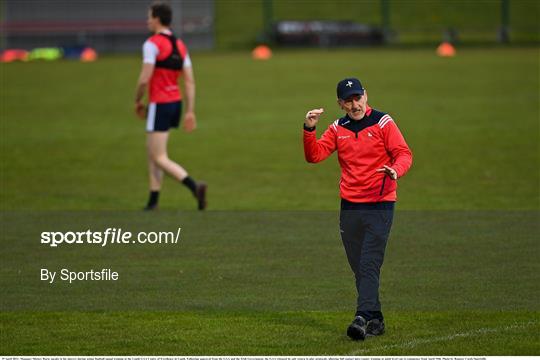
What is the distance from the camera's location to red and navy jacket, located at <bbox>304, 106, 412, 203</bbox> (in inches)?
326

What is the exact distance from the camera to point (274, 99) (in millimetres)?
28500

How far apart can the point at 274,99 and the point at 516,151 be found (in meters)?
9.88

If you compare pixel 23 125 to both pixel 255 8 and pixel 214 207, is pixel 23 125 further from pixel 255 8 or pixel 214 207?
pixel 255 8

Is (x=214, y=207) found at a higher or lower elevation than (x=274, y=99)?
higher

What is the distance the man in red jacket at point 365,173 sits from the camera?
324 inches

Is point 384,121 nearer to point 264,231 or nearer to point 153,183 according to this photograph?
point 264,231

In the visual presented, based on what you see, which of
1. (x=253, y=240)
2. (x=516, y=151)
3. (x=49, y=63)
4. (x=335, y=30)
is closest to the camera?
(x=253, y=240)

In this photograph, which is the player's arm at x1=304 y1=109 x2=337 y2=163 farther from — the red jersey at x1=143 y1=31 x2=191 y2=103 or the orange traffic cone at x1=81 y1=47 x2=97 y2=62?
the orange traffic cone at x1=81 y1=47 x2=97 y2=62

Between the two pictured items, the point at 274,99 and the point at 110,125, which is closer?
the point at 110,125

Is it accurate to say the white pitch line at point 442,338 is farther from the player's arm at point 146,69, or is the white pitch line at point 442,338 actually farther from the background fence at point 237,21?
the background fence at point 237,21

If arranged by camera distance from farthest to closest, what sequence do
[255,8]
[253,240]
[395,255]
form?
[255,8] → [253,240] → [395,255]

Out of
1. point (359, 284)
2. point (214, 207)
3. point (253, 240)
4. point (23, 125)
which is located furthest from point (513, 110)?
point (359, 284)

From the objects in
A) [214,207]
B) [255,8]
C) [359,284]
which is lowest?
[255,8]

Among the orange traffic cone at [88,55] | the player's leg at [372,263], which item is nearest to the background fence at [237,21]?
the orange traffic cone at [88,55]
